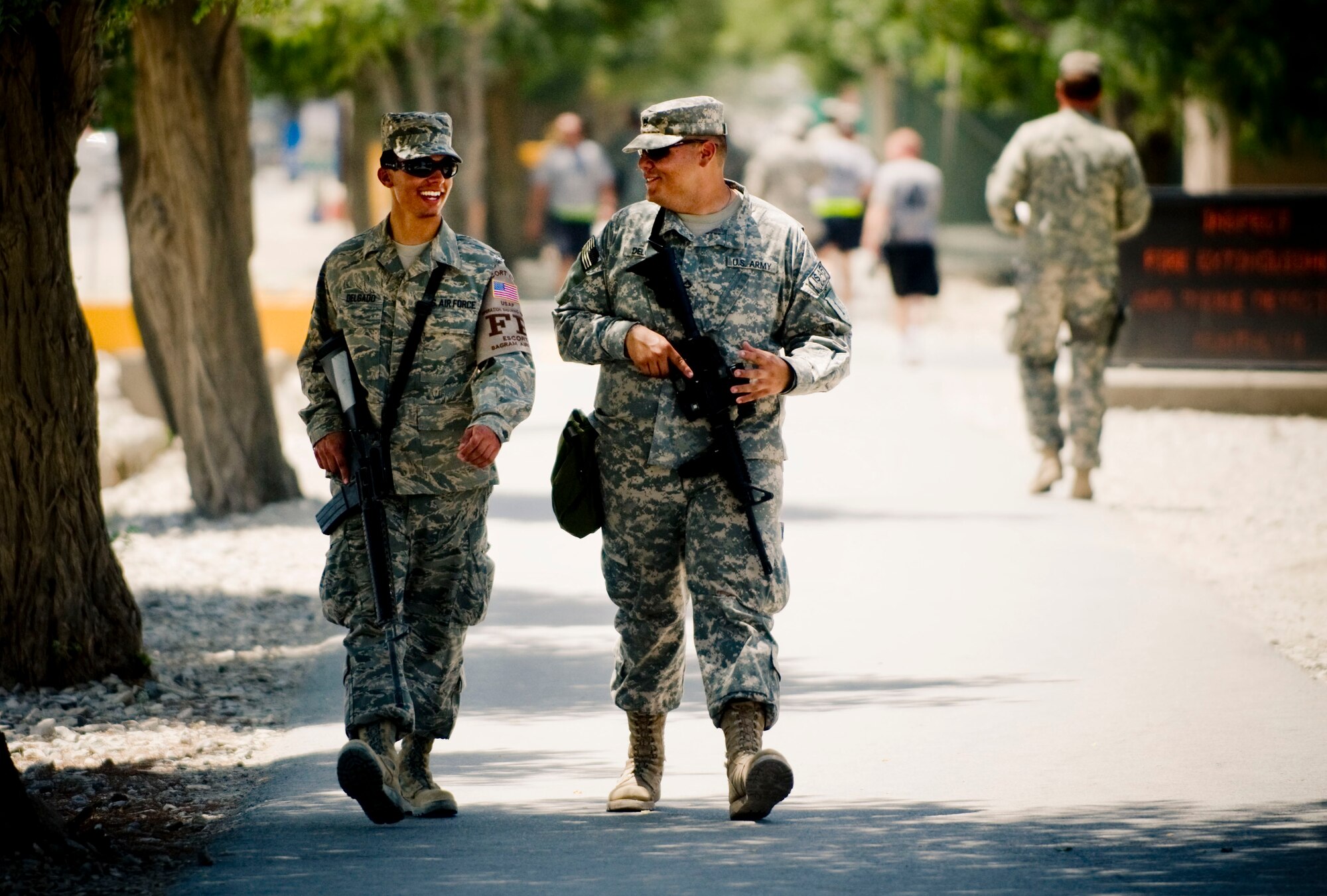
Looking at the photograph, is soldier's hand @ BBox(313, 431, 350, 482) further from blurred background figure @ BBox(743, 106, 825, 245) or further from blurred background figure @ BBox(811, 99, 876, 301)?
blurred background figure @ BBox(811, 99, 876, 301)

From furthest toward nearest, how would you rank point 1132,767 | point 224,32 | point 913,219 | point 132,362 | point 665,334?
point 913,219, point 132,362, point 224,32, point 1132,767, point 665,334

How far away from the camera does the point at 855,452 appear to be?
13406 millimetres

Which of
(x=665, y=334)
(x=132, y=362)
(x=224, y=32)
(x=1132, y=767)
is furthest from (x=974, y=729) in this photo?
(x=132, y=362)

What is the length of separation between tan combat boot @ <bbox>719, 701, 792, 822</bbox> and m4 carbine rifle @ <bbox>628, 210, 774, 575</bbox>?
0.39 metres

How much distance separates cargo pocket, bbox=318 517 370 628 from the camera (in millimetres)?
5586

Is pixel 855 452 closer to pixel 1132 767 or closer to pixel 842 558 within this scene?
pixel 842 558

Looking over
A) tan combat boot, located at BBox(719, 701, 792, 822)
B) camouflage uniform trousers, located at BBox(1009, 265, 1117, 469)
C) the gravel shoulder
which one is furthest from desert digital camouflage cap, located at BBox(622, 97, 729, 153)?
camouflage uniform trousers, located at BBox(1009, 265, 1117, 469)

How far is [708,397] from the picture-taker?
5.51 m

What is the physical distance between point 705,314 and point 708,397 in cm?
25

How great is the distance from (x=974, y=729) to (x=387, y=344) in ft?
7.72

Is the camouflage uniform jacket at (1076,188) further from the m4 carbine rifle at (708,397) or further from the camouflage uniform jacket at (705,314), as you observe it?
the m4 carbine rifle at (708,397)

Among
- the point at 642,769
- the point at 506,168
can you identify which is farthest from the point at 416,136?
the point at 506,168

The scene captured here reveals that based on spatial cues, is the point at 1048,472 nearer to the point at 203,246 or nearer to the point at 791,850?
the point at 203,246

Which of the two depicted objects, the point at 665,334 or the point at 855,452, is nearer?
the point at 665,334
